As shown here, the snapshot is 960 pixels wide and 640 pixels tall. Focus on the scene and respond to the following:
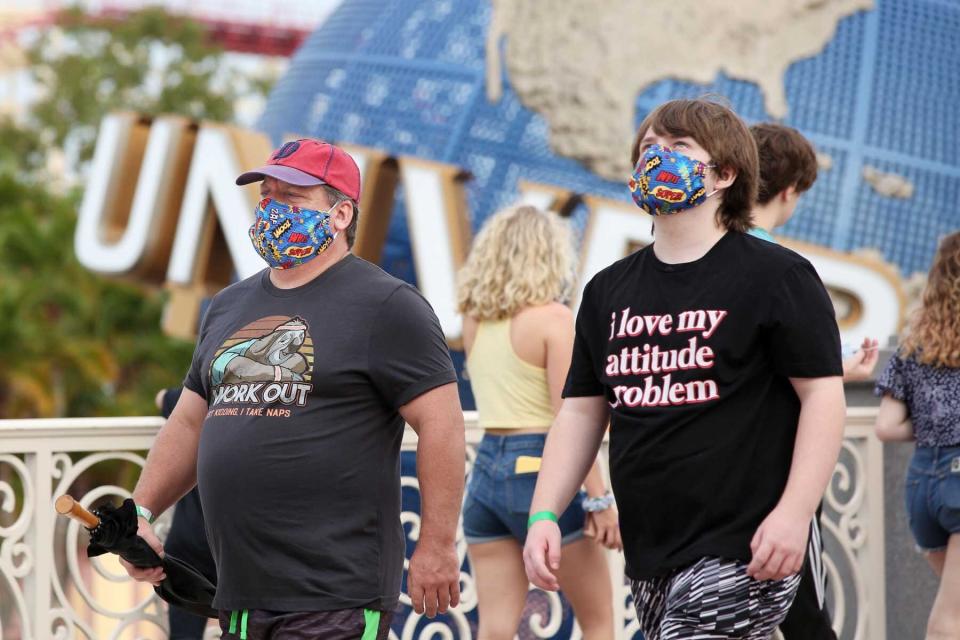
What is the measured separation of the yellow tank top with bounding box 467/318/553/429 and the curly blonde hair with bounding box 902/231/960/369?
1102 millimetres

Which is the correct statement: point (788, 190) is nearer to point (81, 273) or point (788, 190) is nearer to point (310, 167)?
point (310, 167)

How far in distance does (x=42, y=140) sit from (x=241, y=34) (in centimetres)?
502

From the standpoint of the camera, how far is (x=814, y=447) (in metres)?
2.49

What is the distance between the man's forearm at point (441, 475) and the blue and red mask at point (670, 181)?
2.04 ft

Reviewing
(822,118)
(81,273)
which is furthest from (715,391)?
(81,273)

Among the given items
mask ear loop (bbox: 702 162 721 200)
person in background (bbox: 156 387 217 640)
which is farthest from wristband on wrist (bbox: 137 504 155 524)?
mask ear loop (bbox: 702 162 721 200)

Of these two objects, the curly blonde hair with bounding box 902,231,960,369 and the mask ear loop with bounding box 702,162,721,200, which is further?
the curly blonde hair with bounding box 902,231,960,369

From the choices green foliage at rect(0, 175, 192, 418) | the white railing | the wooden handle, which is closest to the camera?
the wooden handle

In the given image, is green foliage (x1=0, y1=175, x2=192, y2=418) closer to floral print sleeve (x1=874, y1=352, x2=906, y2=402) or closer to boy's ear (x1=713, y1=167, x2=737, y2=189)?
floral print sleeve (x1=874, y1=352, x2=906, y2=402)

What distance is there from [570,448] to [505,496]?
1101 mm

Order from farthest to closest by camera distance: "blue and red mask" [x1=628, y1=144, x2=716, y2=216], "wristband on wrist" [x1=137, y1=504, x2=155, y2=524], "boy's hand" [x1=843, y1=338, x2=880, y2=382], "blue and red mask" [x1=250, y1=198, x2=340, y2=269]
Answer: "boy's hand" [x1=843, y1=338, x2=880, y2=382], "wristband on wrist" [x1=137, y1=504, x2=155, y2=524], "blue and red mask" [x1=250, y1=198, x2=340, y2=269], "blue and red mask" [x1=628, y1=144, x2=716, y2=216]

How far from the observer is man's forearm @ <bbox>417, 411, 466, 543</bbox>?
9.11 feet

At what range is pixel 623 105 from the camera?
8070 mm

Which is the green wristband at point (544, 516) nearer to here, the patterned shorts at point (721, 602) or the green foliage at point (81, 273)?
the patterned shorts at point (721, 602)
